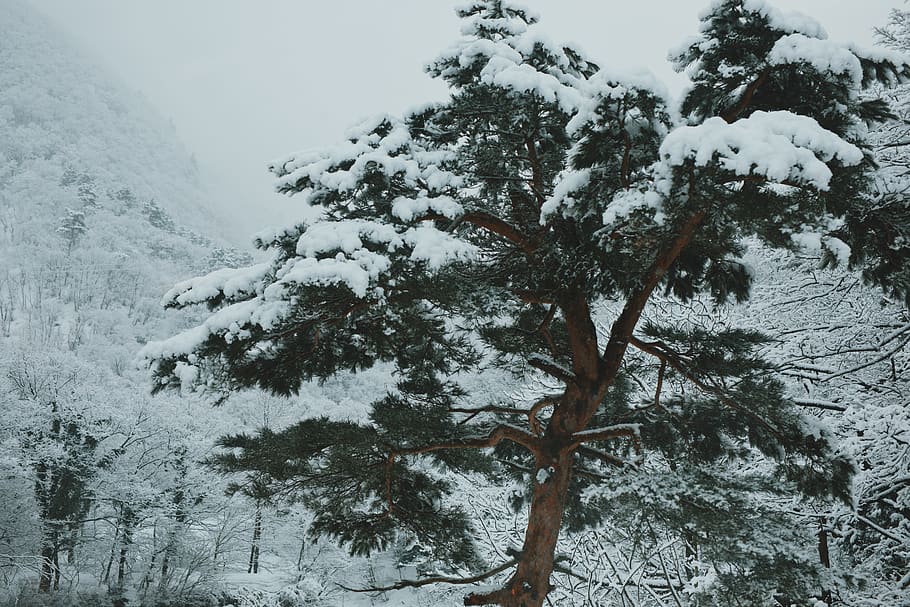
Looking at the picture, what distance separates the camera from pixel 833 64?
10.8 ft

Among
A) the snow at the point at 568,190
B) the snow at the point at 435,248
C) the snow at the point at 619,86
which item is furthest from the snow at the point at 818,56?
the snow at the point at 435,248

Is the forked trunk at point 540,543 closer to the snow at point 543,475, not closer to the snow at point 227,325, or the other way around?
the snow at point 543,475

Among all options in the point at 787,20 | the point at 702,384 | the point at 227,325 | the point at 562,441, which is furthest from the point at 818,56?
the point at 227,325

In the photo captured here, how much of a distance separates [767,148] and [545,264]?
2.28 meters

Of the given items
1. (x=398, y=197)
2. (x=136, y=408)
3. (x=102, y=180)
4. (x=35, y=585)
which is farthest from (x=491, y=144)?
(x=102, y=180)

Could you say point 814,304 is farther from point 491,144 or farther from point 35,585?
point 35,585

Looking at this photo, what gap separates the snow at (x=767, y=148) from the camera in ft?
8.25

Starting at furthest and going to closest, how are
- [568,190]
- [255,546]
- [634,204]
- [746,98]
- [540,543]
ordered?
1. [255,546]
2. [540,543]
3. [746,98]
4. [568,190]
5. [634,204]

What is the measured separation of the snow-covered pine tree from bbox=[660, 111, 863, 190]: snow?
0.03 ft

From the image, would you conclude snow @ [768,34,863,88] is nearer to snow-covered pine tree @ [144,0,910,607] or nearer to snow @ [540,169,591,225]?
snow-covered pine tree @ [144,0,910,607]

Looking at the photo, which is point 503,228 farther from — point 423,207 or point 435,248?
point 435,248

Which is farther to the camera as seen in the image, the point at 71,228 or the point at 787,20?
the point at 71,228

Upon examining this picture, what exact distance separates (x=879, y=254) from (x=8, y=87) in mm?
159696

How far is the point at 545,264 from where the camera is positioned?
4.70m
